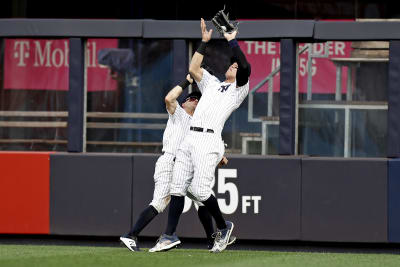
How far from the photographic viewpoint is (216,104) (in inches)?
357

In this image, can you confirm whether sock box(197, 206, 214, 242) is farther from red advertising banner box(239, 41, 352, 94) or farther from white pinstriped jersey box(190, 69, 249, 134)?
red advertising banner box(239, 41, 352, 94)

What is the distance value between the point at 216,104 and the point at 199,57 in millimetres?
446

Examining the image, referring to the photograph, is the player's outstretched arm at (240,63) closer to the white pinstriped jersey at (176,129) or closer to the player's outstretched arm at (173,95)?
the player's outstretched arm at (173,95)

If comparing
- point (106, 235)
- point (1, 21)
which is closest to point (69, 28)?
point (1, 21)

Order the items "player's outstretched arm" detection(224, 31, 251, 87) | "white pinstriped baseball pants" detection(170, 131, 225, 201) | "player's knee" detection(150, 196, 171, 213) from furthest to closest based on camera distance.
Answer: "player's knee" detection(150, 196, 171, 213) → "white pinstriped baseball pants" detection(170, 131, 225, 201) → "player's outstretched arm" detection(224, 31, 251, 87)

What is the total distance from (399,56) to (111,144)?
10.5 feet

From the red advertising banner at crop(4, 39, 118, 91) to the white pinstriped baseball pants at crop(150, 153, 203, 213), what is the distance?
1855 millimetres

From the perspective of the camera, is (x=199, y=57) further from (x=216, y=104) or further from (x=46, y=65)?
(x=46, y=65)

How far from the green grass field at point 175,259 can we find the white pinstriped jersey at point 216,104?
3.81ft

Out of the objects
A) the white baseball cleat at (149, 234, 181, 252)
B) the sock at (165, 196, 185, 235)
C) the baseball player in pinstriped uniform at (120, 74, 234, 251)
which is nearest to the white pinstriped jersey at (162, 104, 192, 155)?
the baseball player in pinstriped uniform at (120, 74, 234, 251)

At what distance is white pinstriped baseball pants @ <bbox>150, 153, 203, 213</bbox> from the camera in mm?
9398

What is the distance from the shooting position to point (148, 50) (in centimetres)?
1104

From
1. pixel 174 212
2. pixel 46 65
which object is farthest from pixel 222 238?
pixel 46 65

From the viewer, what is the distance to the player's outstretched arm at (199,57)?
9023mm
